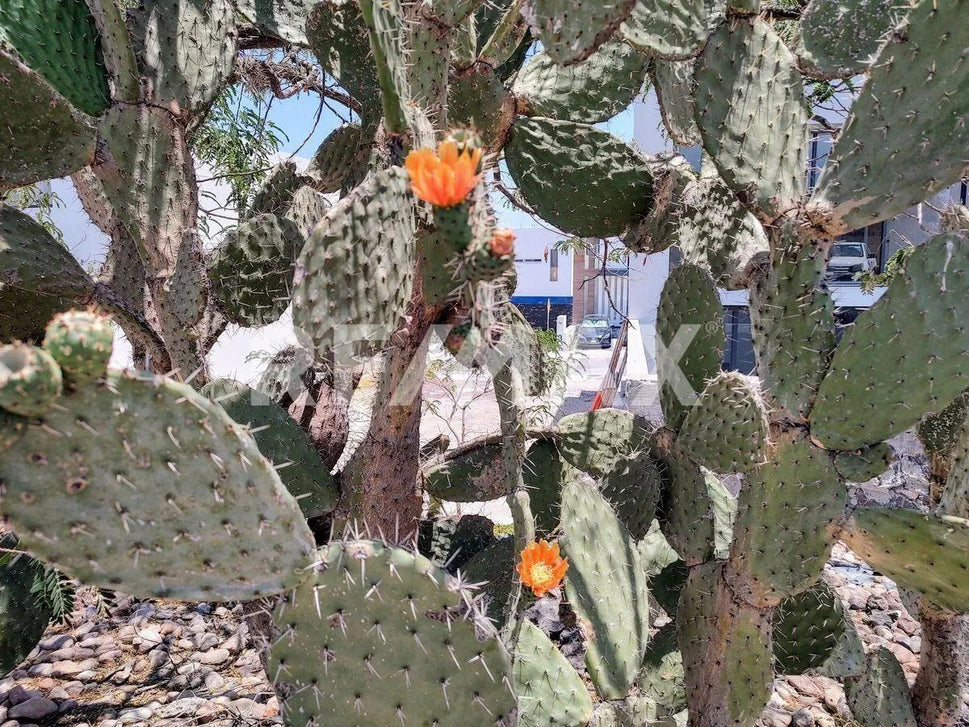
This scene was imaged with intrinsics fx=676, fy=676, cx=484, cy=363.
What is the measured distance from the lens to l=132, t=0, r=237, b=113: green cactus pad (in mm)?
1575

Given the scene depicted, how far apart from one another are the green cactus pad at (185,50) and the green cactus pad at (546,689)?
143 centimetres

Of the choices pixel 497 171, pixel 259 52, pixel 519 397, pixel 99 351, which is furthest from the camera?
pixel 259 52

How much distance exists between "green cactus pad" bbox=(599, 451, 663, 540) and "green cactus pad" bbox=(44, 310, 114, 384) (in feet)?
4.44

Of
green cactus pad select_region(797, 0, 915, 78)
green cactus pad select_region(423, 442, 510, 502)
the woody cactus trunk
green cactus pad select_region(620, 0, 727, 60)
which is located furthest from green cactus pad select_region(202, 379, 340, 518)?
green cactus pad select_region(797, 0, 915, 78)

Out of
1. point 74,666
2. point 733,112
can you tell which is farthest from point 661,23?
point 74,666

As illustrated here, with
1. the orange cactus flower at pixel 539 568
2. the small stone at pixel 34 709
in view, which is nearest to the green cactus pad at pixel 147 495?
the orange cactus flower at pixel 539 568

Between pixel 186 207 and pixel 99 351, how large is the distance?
1.11 metres

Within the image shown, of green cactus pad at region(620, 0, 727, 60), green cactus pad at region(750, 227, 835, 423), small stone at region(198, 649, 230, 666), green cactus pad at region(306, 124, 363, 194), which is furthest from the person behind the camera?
small stone at region(198, 649, 230, 666)

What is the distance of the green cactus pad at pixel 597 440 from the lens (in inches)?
73.0

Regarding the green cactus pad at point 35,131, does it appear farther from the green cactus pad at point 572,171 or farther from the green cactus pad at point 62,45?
the green cactus pad at point 572,171

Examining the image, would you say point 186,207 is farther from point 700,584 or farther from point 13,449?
point 700,584

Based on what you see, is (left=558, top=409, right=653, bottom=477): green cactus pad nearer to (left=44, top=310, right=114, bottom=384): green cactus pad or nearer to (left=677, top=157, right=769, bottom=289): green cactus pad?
(left=677, top=157, right=769, bottom=289): green cactus pad

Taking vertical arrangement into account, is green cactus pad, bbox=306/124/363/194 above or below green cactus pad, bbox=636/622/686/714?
above

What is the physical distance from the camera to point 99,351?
2.16 feet
